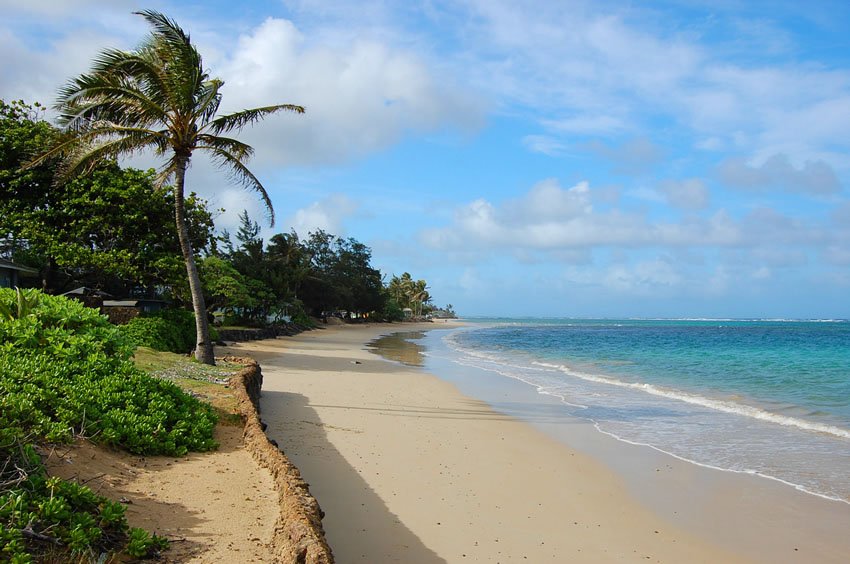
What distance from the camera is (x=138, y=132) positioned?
12922mm

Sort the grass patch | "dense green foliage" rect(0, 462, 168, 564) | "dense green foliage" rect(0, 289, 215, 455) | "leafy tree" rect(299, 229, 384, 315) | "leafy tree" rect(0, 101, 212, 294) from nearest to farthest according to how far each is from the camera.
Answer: "dense green foliage" rect(0, 462, 168, 564), "dense green foliage" rect(0, 289, 215, 455), the grass patch, "leafy tree" rect(0, 101, 212, 294), "leafy tree" rect(299, 229, 384, 315)

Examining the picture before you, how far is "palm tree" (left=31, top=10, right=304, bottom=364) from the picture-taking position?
12.5 meters

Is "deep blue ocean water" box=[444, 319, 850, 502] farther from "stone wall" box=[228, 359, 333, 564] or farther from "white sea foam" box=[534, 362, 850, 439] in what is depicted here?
"stone wall" box=[228, 359, 333, 564]

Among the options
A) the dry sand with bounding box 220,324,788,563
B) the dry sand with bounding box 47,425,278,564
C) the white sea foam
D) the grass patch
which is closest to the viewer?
the dry sand with bounding box 47,425,278,564

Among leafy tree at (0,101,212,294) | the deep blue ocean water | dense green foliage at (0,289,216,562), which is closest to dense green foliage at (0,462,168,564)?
dense green foliage at (0,289,216,562)

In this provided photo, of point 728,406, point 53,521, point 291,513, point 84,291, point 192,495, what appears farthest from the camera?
point 84,291

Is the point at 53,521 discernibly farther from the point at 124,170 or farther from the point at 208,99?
the point at 124,170

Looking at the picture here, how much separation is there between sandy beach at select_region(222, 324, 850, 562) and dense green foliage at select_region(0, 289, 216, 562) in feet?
5.68

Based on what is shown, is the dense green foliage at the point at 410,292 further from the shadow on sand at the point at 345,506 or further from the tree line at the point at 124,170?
the shadow on sand at the point at 345,506

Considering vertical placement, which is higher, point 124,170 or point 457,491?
point 124,170

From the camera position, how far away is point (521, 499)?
269 inches

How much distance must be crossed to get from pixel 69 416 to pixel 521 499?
485 cm

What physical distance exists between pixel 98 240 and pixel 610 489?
18.3 m

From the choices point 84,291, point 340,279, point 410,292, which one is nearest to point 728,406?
point 84,291
